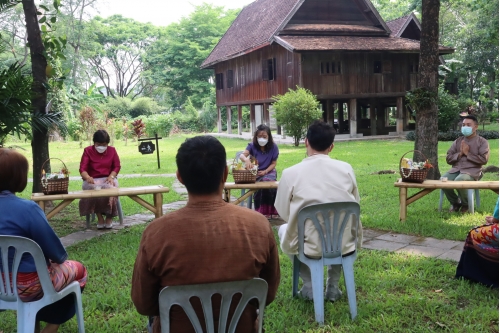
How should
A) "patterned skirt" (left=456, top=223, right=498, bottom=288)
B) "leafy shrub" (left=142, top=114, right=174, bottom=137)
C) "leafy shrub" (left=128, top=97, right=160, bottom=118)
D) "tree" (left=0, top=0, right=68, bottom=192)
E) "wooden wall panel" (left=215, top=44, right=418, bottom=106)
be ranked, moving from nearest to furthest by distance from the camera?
"patterned skirt" (left=456, top=223, right=498, bottom=288) < "tree" (left=0, top=0, right=68, bottom=192) < "wooden wall panel" (left=215, top=44, right=418, bottom=106) < "leafy shrub" (left=142, top=114, right=174, bottom=137) < "leafy shrub" (left=128, top=97, right=160, bottom=118)

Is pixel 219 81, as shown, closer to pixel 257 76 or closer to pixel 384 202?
pixel 257 76

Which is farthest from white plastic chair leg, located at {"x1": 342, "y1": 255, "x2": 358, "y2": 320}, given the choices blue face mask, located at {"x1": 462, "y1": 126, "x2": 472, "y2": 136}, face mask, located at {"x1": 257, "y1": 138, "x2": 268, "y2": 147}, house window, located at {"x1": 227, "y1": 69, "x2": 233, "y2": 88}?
house window, located at {"x1": 227, "y1": 69, "x2": 233, "y2": 88}

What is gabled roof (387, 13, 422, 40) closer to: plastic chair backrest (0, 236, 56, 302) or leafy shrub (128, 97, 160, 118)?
leafy shrub (128, 97, 160, 118)

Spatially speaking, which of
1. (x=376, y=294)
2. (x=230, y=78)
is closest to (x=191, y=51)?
(x=230, y=78)

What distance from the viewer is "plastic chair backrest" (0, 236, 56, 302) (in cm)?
277

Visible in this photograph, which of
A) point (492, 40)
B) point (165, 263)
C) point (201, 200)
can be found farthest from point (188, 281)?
point (492, 40)

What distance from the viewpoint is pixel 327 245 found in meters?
3.52

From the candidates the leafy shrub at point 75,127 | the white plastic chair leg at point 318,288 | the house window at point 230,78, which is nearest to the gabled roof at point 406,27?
the house window at point 230,78

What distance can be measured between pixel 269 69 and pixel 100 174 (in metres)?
17.9

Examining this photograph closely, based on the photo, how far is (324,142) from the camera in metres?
3.80

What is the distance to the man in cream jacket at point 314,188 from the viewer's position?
11.7 feet

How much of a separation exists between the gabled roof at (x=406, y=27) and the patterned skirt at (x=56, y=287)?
23.3 meters

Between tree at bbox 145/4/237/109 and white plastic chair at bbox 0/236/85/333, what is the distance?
38.6 meters

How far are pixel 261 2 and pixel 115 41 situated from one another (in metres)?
24.3
